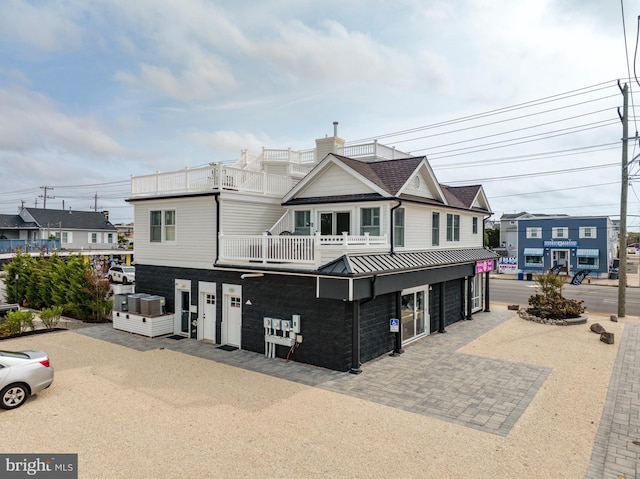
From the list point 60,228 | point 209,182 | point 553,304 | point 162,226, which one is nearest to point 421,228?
point 553,304

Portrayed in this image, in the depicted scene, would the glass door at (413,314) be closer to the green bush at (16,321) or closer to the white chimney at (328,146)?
the white chimney at (328,146)

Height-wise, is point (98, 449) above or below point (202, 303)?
below

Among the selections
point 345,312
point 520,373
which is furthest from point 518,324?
point 345,312

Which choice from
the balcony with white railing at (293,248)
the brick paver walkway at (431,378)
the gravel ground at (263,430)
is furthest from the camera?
the balcony with white railing at (293,248)

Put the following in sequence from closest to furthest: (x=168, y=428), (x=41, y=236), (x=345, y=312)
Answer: (x=168, y=428)
(x=345, y=312)
(x=41, y=236)

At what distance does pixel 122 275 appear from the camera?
1325 inches

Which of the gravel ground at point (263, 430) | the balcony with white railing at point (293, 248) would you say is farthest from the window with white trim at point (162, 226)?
the gravel ground at point (263, 430)

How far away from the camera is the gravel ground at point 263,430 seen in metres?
→ 6.91

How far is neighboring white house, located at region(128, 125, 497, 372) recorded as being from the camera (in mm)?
12336

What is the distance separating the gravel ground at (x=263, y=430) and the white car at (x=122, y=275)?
2255 cm

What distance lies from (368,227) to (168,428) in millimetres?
9877

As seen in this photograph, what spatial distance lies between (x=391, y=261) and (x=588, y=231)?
40.3 meters

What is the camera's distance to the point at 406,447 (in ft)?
24.9

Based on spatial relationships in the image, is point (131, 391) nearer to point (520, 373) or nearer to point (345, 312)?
point (345, 312)
